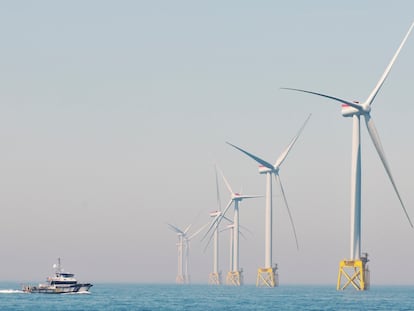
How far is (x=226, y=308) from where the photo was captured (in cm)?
17700

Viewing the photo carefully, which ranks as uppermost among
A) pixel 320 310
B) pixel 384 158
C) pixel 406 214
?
pixel 384 158

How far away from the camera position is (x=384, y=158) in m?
188

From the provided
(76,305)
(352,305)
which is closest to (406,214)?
(352,305)

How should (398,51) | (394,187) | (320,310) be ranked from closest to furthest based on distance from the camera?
(320,310) < (394,187) < (398,51)

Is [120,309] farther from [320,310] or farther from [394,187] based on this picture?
[394,187]

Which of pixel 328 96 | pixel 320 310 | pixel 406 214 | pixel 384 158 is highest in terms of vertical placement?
pixel 328 96

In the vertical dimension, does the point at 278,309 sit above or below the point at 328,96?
below

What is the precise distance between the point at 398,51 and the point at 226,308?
→ 68.5m

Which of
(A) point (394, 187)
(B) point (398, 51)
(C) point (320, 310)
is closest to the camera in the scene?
(C) point (320, 310)

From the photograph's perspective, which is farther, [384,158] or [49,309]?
[384,158]

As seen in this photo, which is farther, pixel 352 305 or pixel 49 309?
pixel 352 305

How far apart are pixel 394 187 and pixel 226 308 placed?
137 ft

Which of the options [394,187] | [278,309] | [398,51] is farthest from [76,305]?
[398,51]

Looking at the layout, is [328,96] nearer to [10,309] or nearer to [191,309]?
[191,309]
